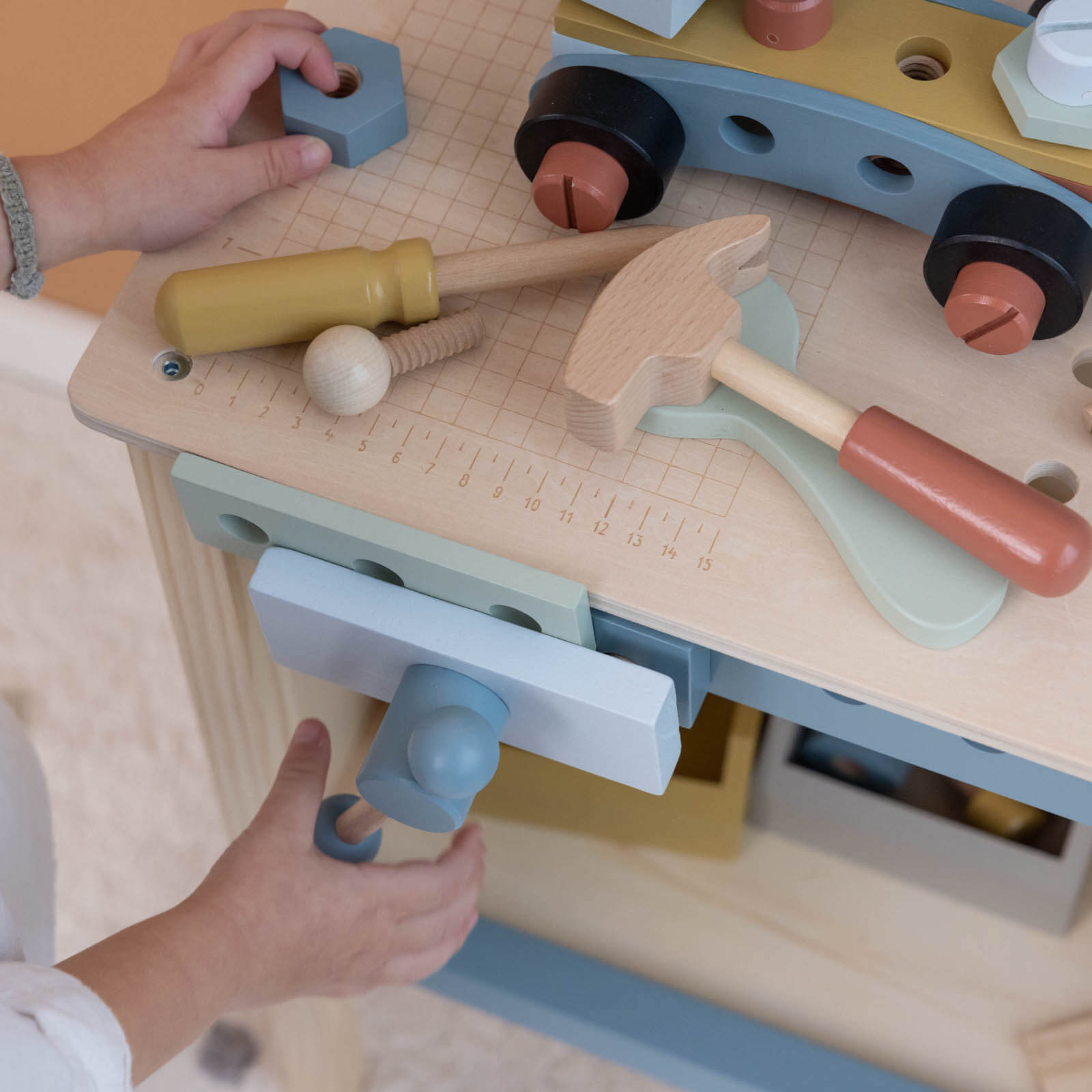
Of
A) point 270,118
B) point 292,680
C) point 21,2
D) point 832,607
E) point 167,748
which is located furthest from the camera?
point 167,748

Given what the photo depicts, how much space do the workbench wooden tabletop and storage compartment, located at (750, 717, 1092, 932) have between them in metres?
0.50

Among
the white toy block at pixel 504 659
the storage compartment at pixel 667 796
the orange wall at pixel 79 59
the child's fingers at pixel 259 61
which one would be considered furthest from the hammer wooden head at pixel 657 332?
the orange wall at pixel 79 59

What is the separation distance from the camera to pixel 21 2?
44.6 inches

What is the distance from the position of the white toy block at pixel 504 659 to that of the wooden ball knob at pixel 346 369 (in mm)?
82

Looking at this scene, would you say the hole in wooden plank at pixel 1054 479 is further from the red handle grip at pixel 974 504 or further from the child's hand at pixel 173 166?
the child's hand at pixel 173 166

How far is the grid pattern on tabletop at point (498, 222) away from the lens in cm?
61

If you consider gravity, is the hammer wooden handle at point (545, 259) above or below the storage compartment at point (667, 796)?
above

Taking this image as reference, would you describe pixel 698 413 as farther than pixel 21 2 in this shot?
No

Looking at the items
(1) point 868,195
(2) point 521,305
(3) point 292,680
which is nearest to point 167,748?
(3) point 292,680

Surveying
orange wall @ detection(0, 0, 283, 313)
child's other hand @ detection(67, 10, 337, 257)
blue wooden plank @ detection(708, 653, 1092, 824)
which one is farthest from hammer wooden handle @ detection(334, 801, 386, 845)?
orange wall @ detection(0, 0, 283, 313)

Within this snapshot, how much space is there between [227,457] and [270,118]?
0.22 m

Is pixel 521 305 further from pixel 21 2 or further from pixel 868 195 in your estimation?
pixel 21 2

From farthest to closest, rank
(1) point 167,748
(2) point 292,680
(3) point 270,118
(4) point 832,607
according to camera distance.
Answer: (1) point 167,748
(2) point 292,680
(3) point 270,118
(4) point 832,607

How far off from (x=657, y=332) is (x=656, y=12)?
17 centimetres
